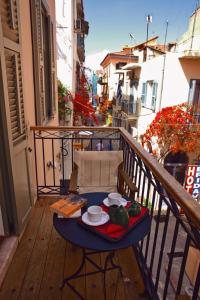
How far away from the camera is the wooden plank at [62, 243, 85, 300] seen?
4.99ft

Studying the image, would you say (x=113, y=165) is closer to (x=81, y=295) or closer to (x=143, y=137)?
(x=81, y=295)

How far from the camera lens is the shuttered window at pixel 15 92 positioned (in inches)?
68.9

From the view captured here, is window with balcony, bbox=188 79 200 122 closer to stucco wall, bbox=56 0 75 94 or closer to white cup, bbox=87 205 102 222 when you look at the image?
stucco wall, bbox=56 0 75 94

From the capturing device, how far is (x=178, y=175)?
30.5ft

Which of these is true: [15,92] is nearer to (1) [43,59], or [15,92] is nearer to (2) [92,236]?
(2) [92,236]

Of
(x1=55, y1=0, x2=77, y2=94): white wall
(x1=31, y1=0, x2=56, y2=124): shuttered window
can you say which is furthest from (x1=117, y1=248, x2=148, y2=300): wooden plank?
(x1=55, y1=0, x2=77, y2=94): white wall

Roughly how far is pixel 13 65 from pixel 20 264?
63.7 inches

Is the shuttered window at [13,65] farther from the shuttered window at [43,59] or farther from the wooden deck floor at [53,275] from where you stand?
the wooden deck floor at [53,275]

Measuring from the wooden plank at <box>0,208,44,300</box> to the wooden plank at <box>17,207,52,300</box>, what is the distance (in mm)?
34

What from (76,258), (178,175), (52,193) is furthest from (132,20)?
(76,258)

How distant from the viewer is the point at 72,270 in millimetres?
1708

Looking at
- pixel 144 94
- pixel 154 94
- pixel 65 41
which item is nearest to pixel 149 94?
pixel 144 94

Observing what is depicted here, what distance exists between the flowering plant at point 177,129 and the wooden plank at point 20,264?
663cm

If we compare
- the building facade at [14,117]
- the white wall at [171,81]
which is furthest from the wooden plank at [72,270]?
the white wall at [171,81]
